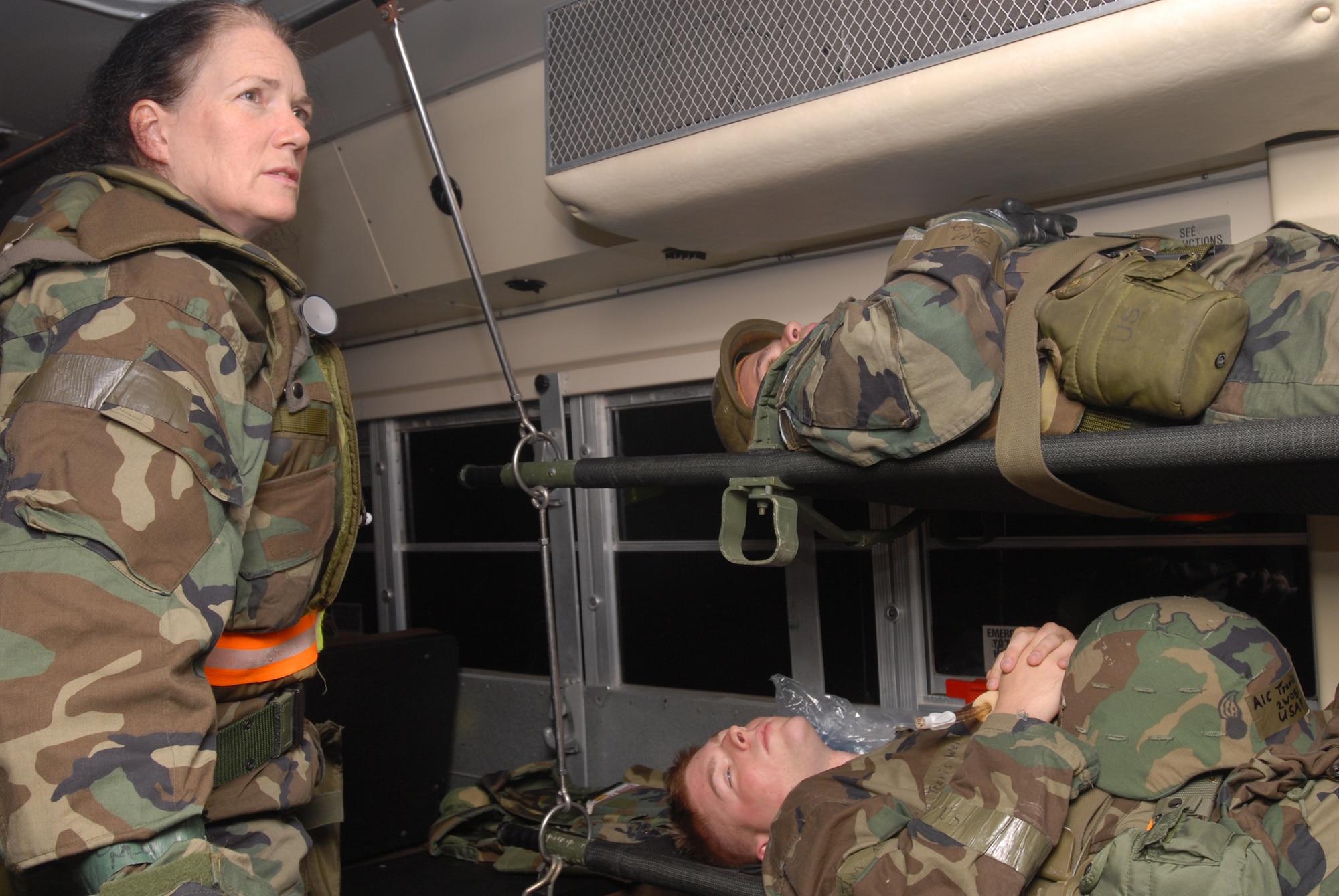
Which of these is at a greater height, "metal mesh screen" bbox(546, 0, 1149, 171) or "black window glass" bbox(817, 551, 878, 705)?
"metal mesh screen" bbox(546, 0, 1149, 171)

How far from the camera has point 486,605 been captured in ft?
11.4

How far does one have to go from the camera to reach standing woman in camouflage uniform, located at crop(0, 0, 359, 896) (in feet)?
3.55

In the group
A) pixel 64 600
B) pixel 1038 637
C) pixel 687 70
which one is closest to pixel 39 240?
pixel 64 600

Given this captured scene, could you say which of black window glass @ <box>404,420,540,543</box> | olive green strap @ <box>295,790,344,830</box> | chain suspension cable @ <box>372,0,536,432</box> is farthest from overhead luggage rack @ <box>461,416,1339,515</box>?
black window glass @ <box>404,420,540,543</box>

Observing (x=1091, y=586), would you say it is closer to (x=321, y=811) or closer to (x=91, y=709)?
(x=321, y=811)

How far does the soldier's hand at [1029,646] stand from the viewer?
6.00ft

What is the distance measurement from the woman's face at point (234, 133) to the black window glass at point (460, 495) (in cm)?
179

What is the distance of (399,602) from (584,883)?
1.43 metres

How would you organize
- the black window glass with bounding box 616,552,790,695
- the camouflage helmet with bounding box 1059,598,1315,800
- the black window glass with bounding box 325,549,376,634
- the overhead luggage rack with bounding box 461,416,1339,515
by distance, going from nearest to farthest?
the overhead luggage rack with bounding box 461,416,1339,515 → the camouflage helmet with bounding box 1059,598,1315,800 → the black window glass with bounding box 616,552,790,695 → the black window glass with bounding box 325,549,376,634

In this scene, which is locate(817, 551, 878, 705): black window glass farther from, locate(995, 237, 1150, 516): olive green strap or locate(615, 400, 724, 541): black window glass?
locate(995, 237, 1150, 516): olive green strap

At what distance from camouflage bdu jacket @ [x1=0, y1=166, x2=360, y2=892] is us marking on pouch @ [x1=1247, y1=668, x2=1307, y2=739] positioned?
1512 millimetres

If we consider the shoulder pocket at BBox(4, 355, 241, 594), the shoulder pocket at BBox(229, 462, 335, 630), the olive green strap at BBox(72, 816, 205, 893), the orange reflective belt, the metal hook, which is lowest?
the metal hook

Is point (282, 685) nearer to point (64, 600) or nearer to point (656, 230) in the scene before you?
point (64, 600)

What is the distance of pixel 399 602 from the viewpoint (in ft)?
12.1
